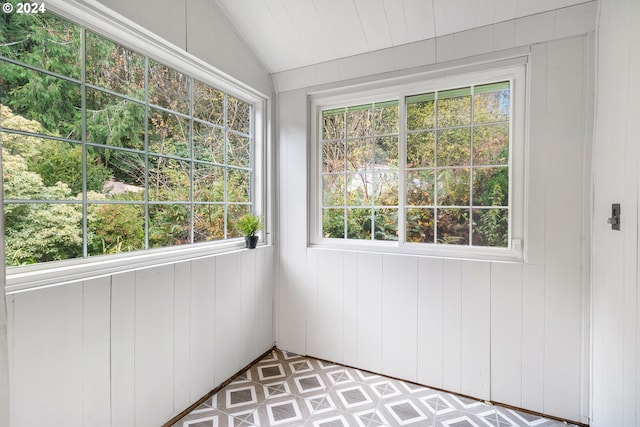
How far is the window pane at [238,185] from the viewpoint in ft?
7.95

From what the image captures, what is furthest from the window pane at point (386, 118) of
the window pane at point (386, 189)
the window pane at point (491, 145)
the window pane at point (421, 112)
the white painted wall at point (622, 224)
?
the white painted wall at point (622, 224)

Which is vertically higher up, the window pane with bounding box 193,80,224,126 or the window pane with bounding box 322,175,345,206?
the window pane with bounding box 193,80,224,126

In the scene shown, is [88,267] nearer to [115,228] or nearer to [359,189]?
[115,228]

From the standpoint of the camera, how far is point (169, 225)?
199 cm

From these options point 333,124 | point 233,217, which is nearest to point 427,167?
point 333,124

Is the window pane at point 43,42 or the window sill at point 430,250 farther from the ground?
the window pane at point 43,42

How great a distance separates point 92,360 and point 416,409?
180 centimetres

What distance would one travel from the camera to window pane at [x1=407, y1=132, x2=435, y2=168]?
2.26 meters

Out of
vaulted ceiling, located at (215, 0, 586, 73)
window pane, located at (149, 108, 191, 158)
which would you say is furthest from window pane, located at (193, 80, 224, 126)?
vaulted ceiling, located at (215, 0, 586, 73)

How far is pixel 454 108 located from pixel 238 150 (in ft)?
5.36

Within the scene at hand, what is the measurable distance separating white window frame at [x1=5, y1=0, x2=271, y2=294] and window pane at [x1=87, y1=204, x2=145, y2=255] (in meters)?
0.06

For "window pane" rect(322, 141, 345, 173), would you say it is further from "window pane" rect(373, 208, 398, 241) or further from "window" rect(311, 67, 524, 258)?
"window pane" rect(373, 208, 398, 241)

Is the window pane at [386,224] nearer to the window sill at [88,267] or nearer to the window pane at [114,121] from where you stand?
the window sill at [88,267]

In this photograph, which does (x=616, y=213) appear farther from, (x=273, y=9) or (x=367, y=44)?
(x=273, y=9)
